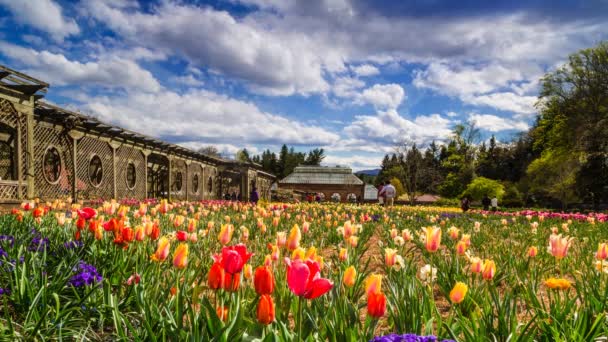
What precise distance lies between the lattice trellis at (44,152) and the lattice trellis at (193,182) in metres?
11.0

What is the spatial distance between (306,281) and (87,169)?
17.7 m

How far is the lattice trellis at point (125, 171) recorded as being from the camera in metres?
19.5

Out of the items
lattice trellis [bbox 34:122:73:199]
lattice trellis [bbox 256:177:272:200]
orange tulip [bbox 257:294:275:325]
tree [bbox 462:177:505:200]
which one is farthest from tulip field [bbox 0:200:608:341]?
tree [bbox 462:177:505:200]

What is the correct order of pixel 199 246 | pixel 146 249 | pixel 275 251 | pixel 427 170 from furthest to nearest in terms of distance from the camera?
1. pixel 427 170
2. pixel 199 246
3. pixel 146 249
4. pixel 275 251

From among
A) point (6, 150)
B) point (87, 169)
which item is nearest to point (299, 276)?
point (6, 150)

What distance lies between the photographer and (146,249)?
355 centimetres

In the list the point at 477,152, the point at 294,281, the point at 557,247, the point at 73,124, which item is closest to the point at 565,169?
the point at 477,152

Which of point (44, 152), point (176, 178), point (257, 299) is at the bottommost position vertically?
point (257, 299)

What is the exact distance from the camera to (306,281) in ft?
5.07

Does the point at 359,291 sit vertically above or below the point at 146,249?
below

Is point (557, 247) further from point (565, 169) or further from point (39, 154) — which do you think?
point (565, 169)

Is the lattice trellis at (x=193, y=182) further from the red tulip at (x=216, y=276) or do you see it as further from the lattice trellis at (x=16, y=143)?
the red tulip at (x=216, y=276)

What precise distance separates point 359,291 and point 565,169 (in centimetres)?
3590

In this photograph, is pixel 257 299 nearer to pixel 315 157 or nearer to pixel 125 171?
pixel 125 171
